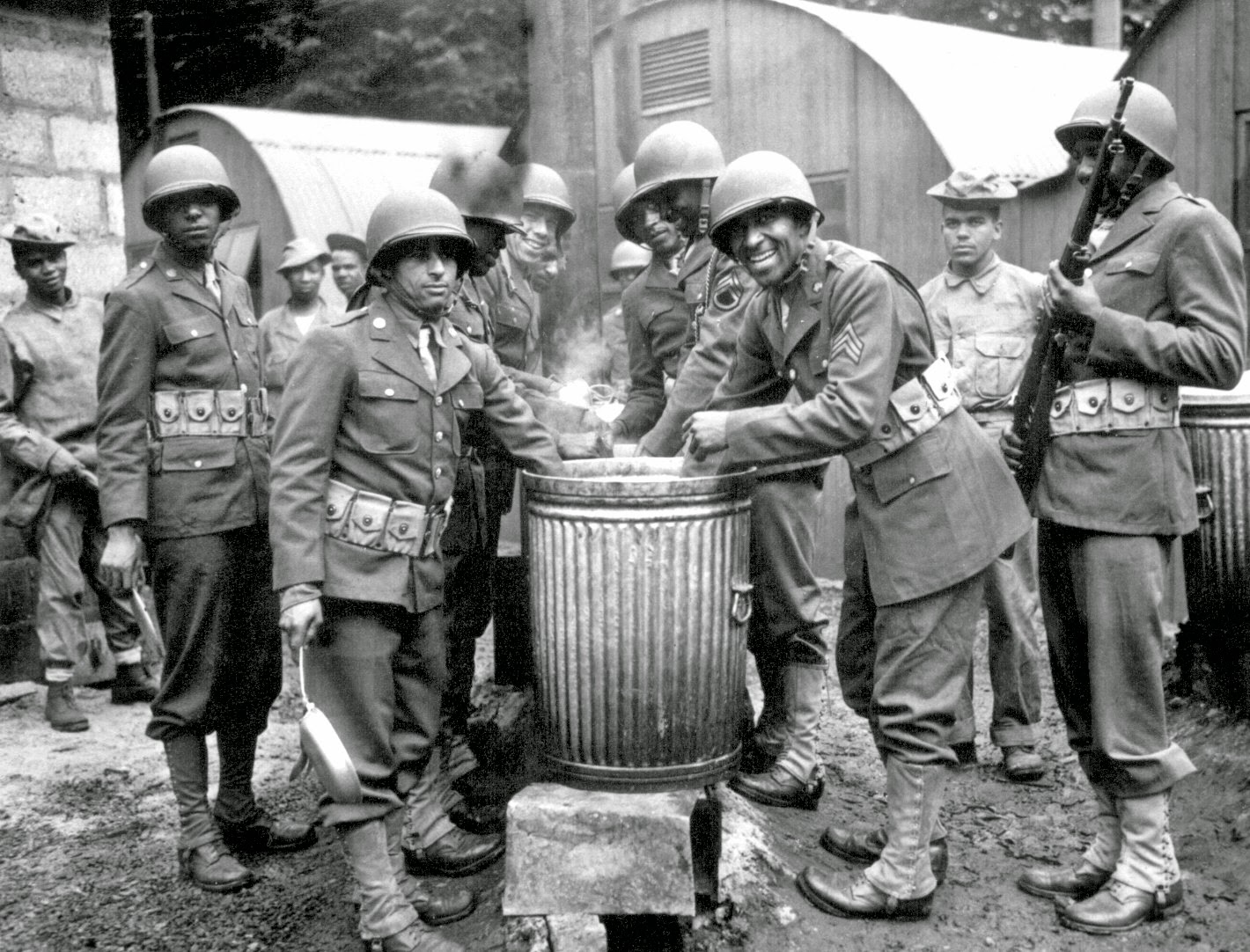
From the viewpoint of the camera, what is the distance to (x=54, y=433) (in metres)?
5.93

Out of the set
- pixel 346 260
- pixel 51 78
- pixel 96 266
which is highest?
pixel 51 78

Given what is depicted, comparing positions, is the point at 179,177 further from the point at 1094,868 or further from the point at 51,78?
the point at 1094,868

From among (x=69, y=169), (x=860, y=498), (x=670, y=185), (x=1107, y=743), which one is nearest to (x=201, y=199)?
(x=670, y=185)

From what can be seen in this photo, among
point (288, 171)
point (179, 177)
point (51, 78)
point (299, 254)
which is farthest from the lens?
point (288, 171)

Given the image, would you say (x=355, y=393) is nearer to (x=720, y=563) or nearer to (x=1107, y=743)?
(x=720, y=563)

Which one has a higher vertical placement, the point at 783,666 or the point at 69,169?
the point at 69,169

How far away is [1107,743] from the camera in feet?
11.7

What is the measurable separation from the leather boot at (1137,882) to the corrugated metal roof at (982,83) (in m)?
4.27

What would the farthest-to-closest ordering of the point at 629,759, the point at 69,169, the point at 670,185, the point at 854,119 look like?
the point at 854,119
the point at 69,169
the point at 670,185
the point at 629,759

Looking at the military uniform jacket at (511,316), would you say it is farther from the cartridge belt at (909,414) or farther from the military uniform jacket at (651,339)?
the cartridge belt at (909,414)

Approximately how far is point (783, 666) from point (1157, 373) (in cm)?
162

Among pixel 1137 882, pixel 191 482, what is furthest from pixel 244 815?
pixel 1137 882

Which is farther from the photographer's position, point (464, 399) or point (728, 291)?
point (728, 291)

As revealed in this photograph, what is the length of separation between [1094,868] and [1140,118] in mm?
2174
